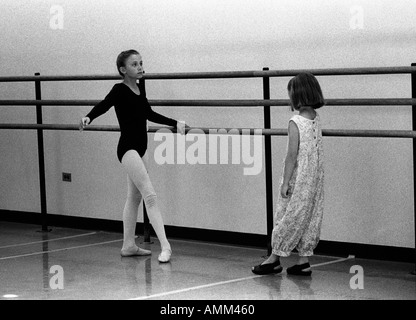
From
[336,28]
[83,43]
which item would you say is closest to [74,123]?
[83,43]

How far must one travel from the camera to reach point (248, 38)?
620 cm

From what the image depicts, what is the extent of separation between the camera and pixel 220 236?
6.45m

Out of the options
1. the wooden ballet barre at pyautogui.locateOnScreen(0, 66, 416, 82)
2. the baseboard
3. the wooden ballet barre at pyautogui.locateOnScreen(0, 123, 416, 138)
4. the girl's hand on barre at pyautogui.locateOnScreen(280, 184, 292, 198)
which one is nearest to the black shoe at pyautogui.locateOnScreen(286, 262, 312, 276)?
the girl's hand on barre at pyautogui.locateOnScreen(280, 184, 292, 198)

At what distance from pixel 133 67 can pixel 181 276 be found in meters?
1.36

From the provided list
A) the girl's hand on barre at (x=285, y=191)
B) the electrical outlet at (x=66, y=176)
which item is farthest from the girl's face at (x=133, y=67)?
the electrical outlet at (x=66, y=176)

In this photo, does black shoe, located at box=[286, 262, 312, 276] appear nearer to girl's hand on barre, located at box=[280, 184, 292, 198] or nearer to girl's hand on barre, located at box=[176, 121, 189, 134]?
girl's hand on barre, located at box=[280, 184, 292, 198]

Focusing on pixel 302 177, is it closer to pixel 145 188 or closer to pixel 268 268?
pixel 268 268

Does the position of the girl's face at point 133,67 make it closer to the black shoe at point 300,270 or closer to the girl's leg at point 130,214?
the girl's leg at point 130,214

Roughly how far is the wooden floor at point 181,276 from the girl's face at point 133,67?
3.81 feet

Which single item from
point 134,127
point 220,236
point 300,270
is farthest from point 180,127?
point 300,270

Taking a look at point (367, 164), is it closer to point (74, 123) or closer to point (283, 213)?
point (283, 213)

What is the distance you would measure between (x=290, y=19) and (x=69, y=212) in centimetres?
255

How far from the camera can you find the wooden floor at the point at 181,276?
4707 mm
